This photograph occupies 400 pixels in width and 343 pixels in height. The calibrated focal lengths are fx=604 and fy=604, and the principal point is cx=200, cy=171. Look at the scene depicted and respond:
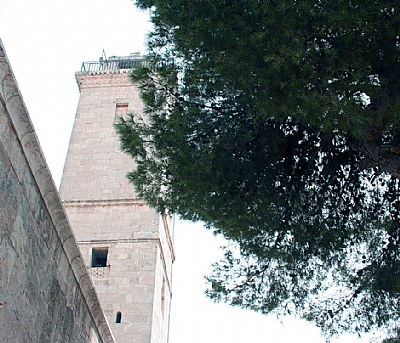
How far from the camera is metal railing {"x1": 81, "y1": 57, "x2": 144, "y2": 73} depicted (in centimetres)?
1739

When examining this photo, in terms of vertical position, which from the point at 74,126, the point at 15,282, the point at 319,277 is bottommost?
the point at 15,282

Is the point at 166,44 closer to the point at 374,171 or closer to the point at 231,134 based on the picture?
the point at 231,134

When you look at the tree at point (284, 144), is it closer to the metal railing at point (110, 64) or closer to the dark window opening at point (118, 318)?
the dark window opening at point (118, 318)

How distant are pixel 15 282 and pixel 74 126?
11.8 meters

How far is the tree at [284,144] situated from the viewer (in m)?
5.54

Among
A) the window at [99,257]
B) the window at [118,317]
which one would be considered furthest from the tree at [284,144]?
the window at [99,257]

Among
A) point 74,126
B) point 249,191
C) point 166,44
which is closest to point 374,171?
point 249,191

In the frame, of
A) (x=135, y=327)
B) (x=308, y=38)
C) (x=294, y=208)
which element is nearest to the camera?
(x=308, y=38)

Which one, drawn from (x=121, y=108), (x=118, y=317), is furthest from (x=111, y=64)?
(x=118, y=317)

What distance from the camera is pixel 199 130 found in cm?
667

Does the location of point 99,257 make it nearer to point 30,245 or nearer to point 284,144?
point 284,144

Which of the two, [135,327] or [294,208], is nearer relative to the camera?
[294,208]

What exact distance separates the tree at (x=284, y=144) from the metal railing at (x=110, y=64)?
1051cm

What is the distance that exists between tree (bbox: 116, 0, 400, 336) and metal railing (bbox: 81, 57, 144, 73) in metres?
10.5
